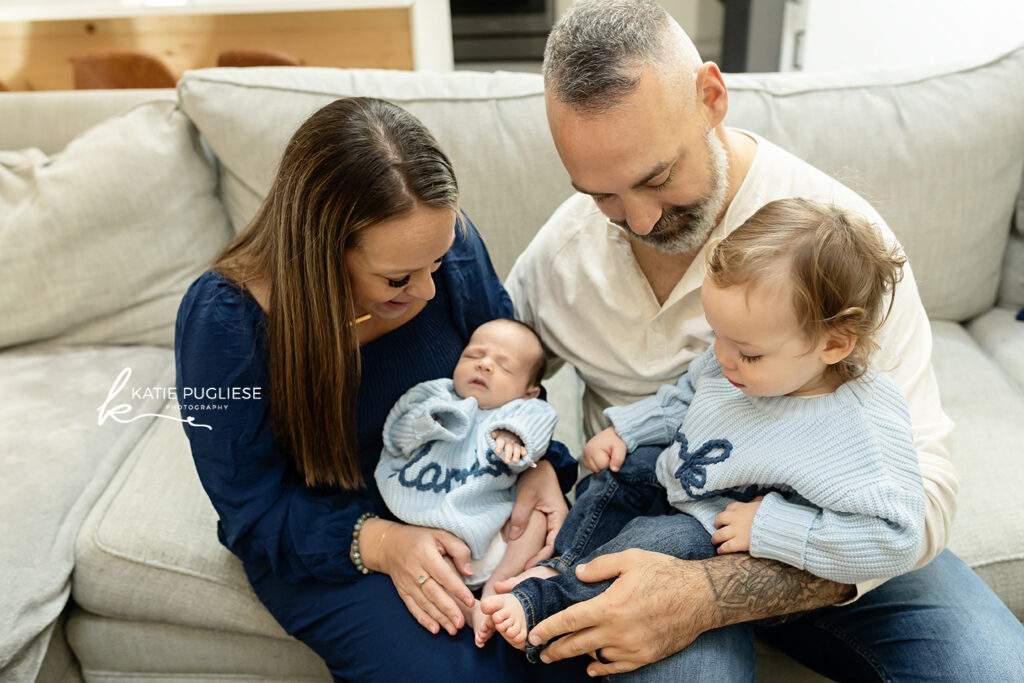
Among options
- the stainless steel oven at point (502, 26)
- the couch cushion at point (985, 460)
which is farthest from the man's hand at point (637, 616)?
the stainless steel oven at point (502, 26)

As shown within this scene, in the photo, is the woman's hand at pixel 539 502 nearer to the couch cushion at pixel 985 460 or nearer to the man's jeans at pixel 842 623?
the man's jeans at pixel 842 623

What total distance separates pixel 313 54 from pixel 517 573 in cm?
311

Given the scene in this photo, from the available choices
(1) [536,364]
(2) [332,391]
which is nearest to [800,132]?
(1) [536,364]

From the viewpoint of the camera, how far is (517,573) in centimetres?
132

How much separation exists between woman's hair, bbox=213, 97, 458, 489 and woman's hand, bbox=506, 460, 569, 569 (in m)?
0.30

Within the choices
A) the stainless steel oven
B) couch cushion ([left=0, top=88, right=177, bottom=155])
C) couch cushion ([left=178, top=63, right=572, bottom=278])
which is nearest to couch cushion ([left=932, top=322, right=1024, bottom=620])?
couch cushion ([left=178, top=63, right=572, bottom=278])

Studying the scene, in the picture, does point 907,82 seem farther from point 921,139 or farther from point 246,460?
point 246,460

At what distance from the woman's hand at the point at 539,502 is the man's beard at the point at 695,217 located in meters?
0.42

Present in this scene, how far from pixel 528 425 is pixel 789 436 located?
1.29 ft

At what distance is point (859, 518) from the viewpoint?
1091 mm

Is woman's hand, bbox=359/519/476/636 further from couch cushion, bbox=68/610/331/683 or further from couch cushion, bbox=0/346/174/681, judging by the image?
couch cushion, bbox=0/346/174/681

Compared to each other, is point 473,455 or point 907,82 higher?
point 907,82

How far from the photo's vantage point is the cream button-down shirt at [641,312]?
1283 mm

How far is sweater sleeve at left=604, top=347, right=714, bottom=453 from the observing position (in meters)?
1.34
